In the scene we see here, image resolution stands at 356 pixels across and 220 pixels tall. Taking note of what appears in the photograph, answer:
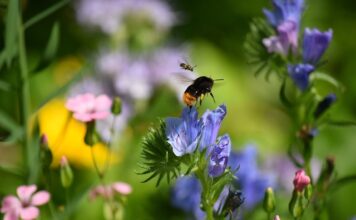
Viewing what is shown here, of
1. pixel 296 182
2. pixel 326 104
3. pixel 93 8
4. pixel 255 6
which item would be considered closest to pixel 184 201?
pixel 326 104

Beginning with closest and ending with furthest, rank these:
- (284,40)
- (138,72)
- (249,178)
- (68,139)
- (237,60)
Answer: (284,40), (249,178), (138,72), (68,139), (237,60)

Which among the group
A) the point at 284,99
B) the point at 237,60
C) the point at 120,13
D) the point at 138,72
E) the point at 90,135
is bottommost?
the point at 90,135

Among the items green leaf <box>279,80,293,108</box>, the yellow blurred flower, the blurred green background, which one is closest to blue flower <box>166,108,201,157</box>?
green leaf <box>279,80,293,108</box>

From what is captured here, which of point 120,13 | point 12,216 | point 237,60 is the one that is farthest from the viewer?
point 237,60

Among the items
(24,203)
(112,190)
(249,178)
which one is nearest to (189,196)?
(249,178)

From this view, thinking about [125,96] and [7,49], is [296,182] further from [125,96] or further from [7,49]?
[125,96]

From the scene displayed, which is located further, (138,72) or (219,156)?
(138,72)

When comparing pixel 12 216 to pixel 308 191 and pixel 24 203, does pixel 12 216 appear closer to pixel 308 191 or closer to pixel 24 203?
pixel 24 203
